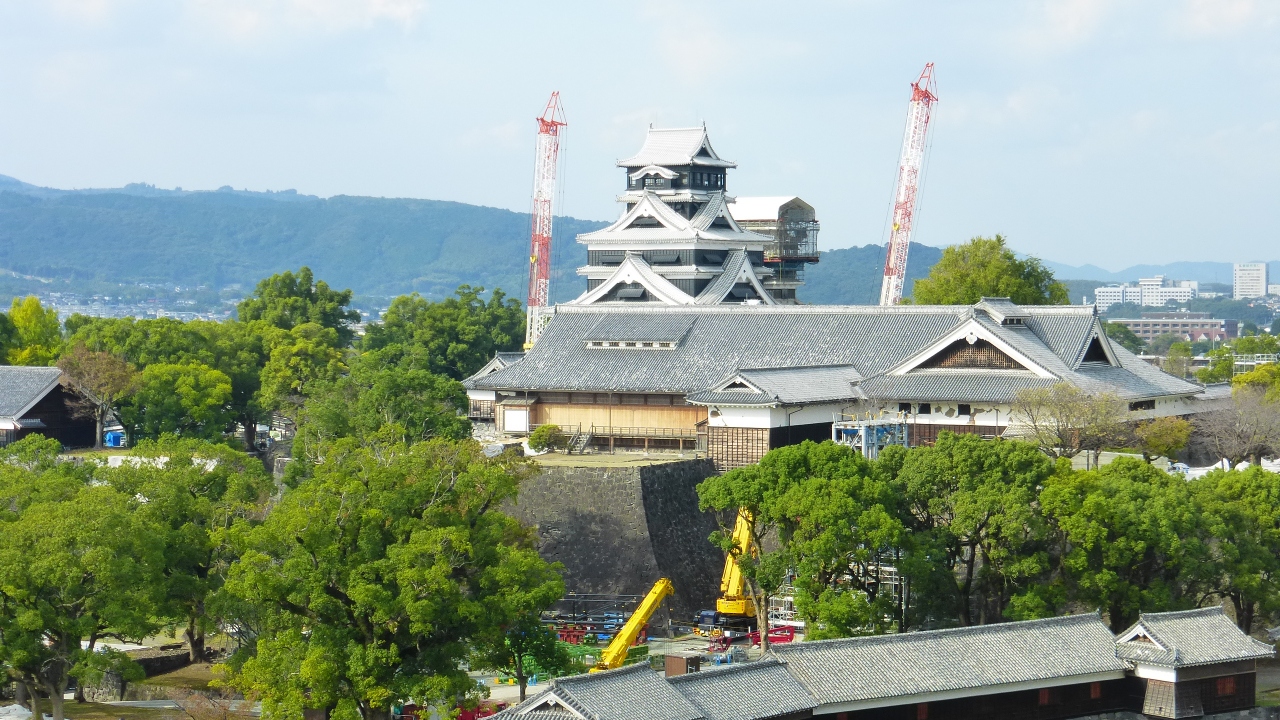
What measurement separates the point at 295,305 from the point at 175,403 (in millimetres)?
17638

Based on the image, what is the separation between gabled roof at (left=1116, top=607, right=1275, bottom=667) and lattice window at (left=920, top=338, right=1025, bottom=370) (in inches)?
456

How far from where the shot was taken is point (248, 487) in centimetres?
3462

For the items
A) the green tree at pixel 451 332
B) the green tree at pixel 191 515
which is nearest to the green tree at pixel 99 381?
the green tree at pixel 451 332

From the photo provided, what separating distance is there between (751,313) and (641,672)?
21.9 metres

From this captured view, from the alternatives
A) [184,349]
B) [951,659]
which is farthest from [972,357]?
[184,349]

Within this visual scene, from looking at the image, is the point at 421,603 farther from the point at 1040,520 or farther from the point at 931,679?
the point at 1040,520

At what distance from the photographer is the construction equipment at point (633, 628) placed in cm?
3134

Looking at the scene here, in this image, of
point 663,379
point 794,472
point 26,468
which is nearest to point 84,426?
point 26,468

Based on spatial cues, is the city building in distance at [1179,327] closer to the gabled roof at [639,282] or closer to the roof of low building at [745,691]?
the gabled roof at [639,282]

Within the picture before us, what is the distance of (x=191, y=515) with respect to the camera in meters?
32.3

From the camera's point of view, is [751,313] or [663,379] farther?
[751,313]

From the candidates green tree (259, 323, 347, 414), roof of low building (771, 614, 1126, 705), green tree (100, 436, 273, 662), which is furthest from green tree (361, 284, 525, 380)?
roof of low building (771, 614, 1126, 705)

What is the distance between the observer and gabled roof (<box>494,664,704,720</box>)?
24.2 m

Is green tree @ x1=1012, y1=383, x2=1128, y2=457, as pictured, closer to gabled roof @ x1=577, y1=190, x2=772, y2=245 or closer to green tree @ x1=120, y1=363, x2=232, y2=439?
green tree @ x1=120, y1=363, x2=232, y2=439
